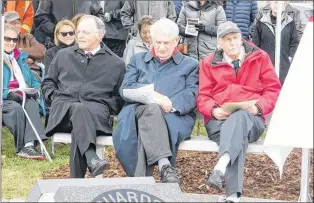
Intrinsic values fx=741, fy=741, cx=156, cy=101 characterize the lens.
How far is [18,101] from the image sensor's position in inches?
281

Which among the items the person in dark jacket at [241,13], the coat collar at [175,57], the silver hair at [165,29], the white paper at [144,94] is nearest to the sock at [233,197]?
the white paper at [144,94]

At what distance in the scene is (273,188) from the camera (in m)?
5.76

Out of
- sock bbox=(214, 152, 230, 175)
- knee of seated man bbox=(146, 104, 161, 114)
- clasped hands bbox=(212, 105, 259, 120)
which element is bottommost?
sock bbox=(214, 152, 230, 175)

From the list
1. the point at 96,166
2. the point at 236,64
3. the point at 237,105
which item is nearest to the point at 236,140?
the point at 237,105

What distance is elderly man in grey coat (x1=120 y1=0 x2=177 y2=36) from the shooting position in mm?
8336

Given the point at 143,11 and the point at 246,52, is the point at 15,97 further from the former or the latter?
the point at 246,52

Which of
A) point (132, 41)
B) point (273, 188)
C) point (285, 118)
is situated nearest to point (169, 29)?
point (273, 188)

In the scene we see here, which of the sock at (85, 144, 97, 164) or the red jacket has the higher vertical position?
the red jacket

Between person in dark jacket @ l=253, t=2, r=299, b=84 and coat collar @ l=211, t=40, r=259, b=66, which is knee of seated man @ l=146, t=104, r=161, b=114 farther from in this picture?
person in dark jacket @ l=253, t=2, r=299, b=84

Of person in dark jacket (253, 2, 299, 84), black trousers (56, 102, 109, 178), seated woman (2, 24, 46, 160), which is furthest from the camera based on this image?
person in dark jacket (253, 2, 299, 84)

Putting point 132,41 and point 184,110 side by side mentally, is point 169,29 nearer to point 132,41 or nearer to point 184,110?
point 184,110

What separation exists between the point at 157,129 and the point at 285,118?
7.06 feet

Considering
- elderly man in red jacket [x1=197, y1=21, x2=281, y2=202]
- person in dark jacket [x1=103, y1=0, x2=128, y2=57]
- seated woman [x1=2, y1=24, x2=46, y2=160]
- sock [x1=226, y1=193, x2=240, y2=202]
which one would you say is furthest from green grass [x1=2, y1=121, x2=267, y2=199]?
person in dark jacket [x1=103, y1=0, x2=128, y2=57]

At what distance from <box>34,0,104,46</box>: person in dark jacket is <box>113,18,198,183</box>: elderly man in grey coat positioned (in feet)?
9.09
